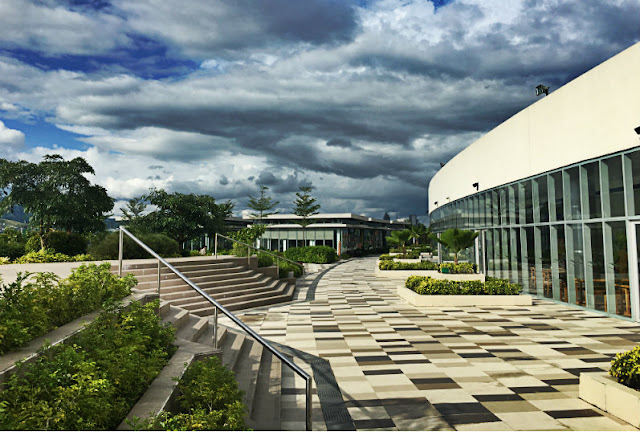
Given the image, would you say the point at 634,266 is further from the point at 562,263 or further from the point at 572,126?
the point at 572,126

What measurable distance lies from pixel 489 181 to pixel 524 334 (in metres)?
11.5

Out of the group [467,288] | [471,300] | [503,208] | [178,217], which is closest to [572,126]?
[503,208]

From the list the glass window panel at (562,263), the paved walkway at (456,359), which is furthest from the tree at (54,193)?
the glass window panel at (562,263)

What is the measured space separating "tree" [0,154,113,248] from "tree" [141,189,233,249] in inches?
280

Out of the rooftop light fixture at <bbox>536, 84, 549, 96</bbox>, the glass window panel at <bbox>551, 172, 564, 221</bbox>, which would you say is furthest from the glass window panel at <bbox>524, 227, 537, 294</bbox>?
the rooftop light fixture at <bbox>536, 84, 549, 96</bbox>

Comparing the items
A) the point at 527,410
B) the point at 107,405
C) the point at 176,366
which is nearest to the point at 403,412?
the point at 527,410

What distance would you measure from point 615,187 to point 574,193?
161cm

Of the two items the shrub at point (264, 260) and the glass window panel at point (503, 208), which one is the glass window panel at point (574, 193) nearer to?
the glass window panel at point (503, 208)

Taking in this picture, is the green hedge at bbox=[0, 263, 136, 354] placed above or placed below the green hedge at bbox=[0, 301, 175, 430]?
above

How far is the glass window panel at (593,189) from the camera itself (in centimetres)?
1157

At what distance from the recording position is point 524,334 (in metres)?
9.05

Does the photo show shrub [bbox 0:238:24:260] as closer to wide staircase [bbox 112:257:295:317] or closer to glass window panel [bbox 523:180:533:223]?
wide staircase [bbox 112:257:295:317]

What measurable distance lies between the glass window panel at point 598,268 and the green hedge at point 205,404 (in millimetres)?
11109

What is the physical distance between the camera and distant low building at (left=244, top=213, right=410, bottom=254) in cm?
5534
